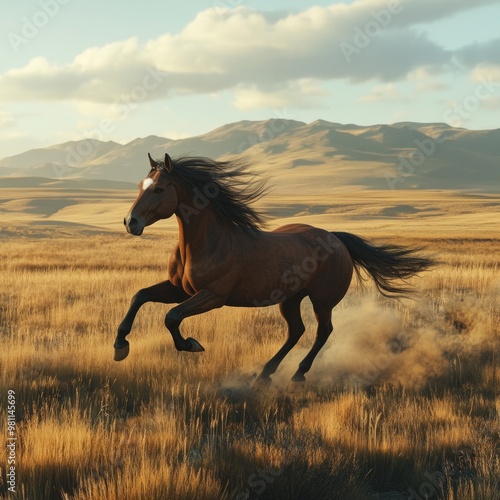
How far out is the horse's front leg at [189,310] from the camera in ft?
19.6

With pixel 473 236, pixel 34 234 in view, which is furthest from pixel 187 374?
pixel 34 234

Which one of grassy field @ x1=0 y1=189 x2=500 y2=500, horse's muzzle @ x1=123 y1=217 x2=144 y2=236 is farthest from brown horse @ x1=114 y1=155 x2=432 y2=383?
grassy field @ x1=0 y1=189 x2=500 y2=500

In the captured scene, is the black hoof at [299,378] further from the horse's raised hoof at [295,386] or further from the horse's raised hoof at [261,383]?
the horse's raised hoof at [261,383]

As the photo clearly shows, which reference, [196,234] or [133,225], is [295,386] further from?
[133,225]

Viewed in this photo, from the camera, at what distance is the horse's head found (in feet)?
18.8

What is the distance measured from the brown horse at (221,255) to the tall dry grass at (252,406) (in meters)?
0.71

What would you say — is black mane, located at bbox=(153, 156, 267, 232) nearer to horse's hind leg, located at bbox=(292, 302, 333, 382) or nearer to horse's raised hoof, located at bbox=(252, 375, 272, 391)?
horse's hind leg, located at bbox=(292, 302, 333, 382)

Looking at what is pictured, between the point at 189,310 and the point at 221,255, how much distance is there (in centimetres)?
65

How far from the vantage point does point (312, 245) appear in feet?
23.8

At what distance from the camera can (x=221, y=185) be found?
6633mm

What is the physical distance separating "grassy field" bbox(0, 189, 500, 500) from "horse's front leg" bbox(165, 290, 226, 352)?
54 centimetres

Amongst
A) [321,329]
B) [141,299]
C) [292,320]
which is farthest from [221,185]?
[321,329]
